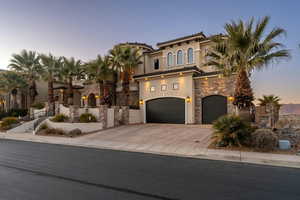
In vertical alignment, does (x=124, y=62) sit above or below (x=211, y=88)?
above

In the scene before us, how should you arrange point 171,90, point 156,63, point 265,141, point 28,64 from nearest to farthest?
point 265,141 < point 171,90 < point 156,63 < point 28,64

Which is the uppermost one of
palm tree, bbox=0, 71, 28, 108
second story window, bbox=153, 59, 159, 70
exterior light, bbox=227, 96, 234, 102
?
second story window, bbox=153, 59, 159, 70

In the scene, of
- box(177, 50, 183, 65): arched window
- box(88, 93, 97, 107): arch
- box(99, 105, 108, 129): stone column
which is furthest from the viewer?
box(88, 93, 97, 107): arch

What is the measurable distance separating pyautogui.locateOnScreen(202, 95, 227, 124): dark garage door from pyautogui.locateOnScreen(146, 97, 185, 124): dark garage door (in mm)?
2184

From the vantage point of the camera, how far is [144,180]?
476 centimetres

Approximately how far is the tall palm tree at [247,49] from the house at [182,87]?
172 inches

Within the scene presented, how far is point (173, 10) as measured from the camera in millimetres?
16578

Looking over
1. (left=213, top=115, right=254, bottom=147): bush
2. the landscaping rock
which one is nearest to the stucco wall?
the landscaping rock

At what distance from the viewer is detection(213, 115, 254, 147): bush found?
349 inches

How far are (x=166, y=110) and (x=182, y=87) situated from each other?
3.12 meters

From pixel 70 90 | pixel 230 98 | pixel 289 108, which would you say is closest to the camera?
pixel 230 98

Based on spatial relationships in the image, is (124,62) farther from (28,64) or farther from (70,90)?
(28,64)

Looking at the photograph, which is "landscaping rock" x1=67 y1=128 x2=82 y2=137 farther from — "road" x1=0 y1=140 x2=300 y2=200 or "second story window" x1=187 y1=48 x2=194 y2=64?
"second story window" x1=187 y1=48 x2=194 y2=64

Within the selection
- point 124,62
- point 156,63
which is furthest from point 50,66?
point 156,63
